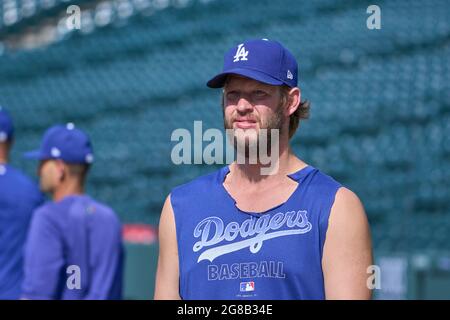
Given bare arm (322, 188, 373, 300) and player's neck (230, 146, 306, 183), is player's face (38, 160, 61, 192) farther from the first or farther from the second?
bare arm (322, 188, 373, 300)

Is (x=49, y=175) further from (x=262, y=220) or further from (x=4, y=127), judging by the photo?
(x=262, y=220)

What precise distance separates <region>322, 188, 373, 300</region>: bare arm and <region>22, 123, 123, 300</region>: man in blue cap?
5.92 feet

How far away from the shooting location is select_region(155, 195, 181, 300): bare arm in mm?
2270

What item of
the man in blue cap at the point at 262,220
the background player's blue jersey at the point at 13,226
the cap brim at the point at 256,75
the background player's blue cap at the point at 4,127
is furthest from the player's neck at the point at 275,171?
the background player's blue cap at the point at 4,127

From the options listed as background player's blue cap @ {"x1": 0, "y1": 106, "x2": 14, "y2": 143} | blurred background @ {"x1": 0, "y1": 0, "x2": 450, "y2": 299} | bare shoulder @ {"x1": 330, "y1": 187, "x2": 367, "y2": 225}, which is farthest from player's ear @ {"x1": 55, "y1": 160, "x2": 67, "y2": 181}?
blurred background @ {"x1": 0, "y1": 0, "x2": 450, "y2": 299}

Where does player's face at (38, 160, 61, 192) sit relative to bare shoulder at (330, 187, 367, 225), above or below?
above

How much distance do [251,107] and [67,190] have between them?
188 centimetres

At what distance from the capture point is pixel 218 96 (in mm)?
10586

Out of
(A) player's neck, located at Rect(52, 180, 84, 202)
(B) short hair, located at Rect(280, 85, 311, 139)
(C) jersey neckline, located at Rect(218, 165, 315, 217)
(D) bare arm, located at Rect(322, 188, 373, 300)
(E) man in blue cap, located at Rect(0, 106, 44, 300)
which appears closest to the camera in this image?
(D) bare arm, located at Rect(322, 188, 373, 300)

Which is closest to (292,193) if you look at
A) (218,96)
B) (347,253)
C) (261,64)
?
(347,253)
